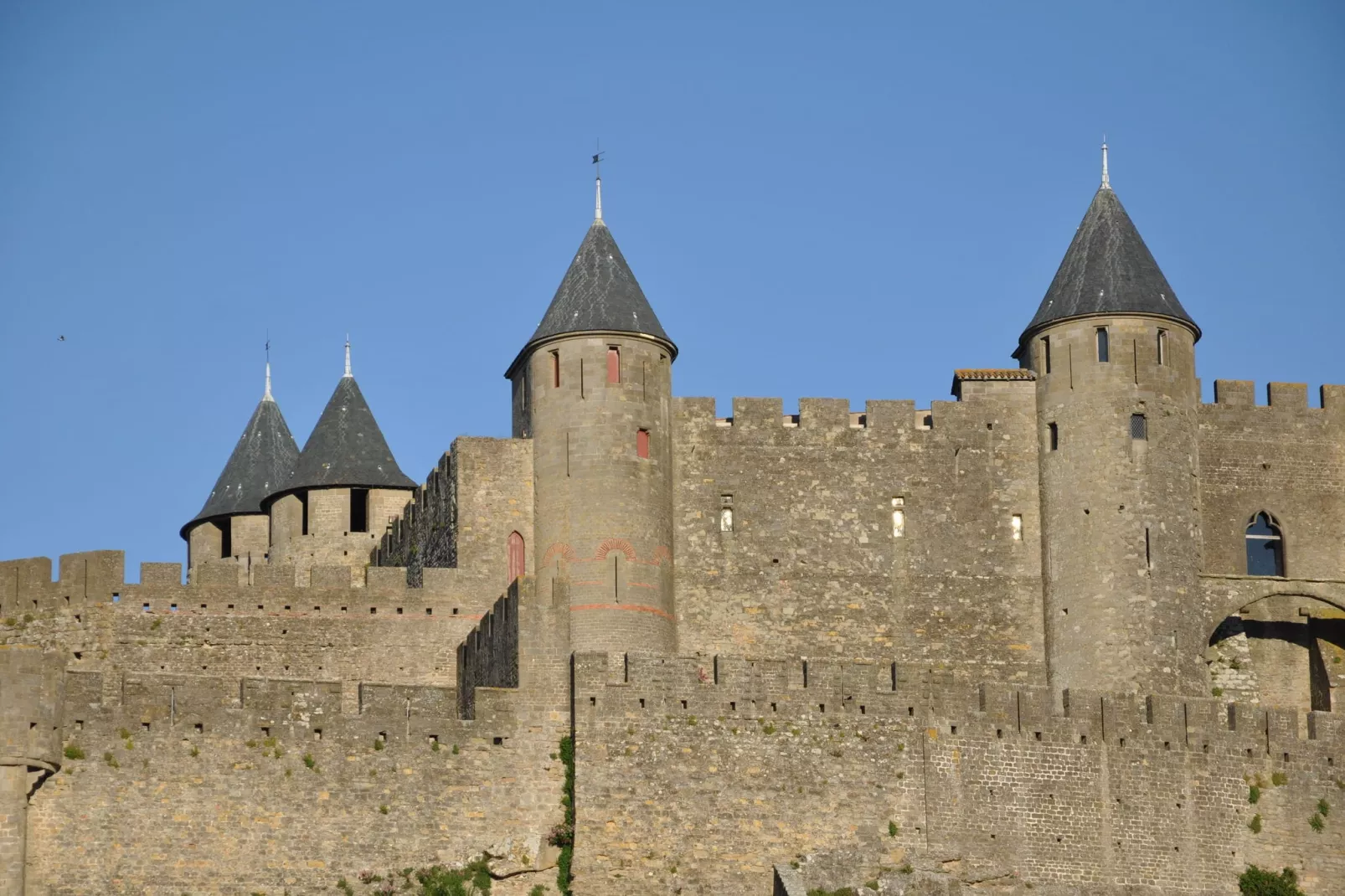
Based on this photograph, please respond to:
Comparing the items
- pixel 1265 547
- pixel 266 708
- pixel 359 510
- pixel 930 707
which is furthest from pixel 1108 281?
pixel 266 708

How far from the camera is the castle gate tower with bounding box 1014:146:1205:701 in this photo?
207 feet

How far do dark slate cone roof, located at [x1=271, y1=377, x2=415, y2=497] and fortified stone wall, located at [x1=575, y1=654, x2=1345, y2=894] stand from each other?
16221 millimetres

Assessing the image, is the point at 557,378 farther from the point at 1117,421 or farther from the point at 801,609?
the point at 1117,421

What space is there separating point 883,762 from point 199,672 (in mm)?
14289

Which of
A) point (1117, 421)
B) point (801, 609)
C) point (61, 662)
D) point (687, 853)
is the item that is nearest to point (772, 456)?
point (801, 609)

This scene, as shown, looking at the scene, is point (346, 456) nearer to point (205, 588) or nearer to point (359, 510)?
point (359, 510)

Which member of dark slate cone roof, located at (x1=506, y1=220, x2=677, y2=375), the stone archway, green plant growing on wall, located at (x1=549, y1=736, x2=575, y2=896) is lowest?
green plant growing on wall, located at (x1=549, y1=736, x2=575, y2=896)

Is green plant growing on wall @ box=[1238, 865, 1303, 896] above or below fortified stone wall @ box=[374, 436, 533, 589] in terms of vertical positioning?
below

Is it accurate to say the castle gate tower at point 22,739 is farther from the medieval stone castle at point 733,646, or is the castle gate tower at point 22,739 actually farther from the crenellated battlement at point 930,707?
the crenellated battlement at point 930,707

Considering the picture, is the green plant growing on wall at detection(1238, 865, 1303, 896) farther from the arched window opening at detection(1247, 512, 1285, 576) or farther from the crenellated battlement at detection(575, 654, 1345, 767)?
the arched window opening at detection(1247, 512, 1285, 576)

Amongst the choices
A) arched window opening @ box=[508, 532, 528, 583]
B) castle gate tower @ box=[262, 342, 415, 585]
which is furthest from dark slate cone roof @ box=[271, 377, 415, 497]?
arched window opening @ box=[508, 532, 528, 583]

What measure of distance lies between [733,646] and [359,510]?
39.1ft

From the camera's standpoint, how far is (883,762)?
56.5 meters

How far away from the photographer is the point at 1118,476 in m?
64.3
